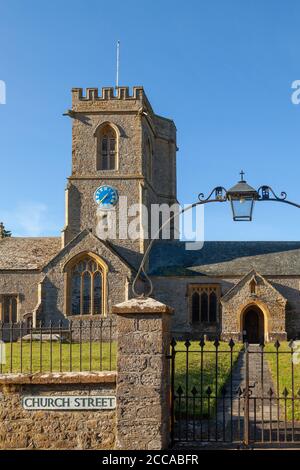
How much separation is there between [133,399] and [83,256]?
23.9 meters

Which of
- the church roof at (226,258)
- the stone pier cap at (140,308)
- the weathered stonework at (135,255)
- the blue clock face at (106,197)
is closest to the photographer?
the stone pier cap at (140,308)

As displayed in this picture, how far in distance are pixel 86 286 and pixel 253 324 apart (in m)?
9.96

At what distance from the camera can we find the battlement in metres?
36.5

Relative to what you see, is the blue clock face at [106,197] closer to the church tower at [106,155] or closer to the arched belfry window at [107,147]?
the church tower at [106,155]

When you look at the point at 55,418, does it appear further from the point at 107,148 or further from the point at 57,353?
the point at 107,148

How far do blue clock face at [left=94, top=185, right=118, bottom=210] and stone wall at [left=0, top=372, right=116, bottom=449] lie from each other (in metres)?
26.0

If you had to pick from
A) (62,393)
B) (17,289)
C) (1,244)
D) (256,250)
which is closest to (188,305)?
(256,250)

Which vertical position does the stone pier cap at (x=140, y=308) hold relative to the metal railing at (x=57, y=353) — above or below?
above

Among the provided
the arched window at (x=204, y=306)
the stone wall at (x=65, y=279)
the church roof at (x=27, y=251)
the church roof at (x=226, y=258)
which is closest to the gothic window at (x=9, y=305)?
the church roof at (x=27, y=251)


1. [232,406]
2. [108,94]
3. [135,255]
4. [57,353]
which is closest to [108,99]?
[108,94]

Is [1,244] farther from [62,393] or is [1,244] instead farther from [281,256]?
[62,393]

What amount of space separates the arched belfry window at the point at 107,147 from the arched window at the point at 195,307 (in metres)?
9.15

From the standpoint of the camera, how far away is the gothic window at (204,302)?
116ft

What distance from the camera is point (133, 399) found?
9211 mm
